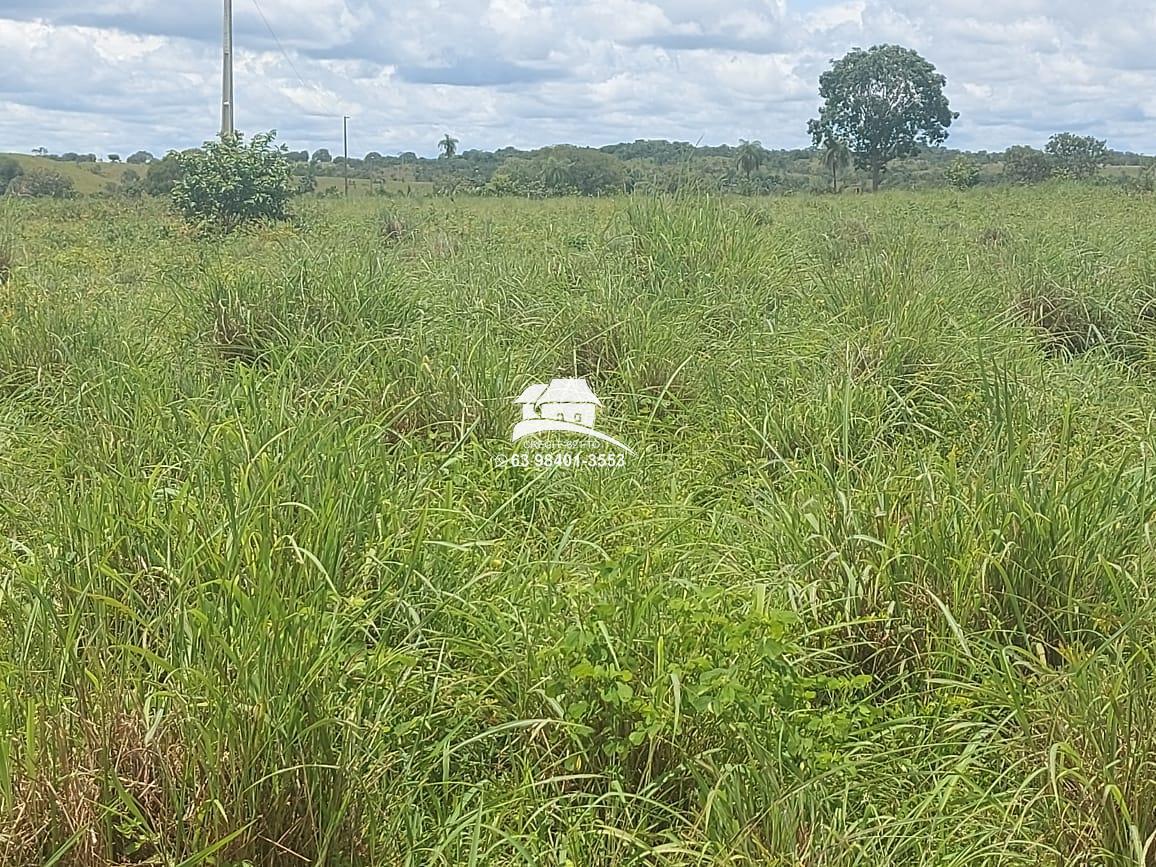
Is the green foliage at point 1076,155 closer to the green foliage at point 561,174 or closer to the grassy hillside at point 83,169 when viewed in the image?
the green foliage at point 561,174

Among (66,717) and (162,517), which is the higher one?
(162,517)

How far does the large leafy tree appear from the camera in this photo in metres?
35.6

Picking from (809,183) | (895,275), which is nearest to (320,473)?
(895,275)

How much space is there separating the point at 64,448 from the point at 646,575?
1.78m

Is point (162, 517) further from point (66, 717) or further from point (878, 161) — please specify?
point (878, 161)

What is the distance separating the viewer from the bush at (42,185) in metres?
20.1

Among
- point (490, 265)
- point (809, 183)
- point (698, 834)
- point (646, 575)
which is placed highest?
point (809, 183)

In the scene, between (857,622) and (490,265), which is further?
(490,265)

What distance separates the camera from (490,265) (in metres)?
5.69

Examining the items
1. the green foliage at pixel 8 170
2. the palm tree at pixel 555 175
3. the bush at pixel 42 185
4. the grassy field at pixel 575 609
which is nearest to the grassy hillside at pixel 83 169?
the green foliage at pixel 8 170

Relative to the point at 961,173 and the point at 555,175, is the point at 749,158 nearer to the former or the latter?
the point at 555,175

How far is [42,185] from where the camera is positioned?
70.1 feet

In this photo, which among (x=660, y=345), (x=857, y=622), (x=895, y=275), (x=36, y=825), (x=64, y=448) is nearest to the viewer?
(x=36, y=825)

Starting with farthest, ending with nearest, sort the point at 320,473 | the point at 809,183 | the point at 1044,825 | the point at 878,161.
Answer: the point at 878,161 → the point at 809,183 → the point at 320,473 → the point at 1044,825
